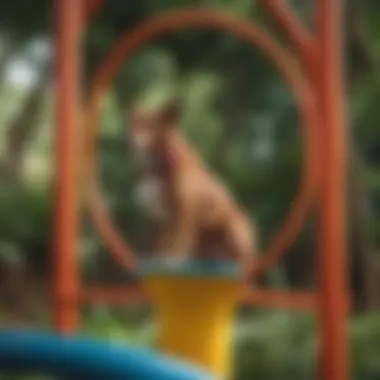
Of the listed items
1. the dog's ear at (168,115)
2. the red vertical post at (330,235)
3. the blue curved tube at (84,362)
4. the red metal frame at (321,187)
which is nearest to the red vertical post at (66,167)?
the red metal frame at (321,187)

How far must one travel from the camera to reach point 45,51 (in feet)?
5.02

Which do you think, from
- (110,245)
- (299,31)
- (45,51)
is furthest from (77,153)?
(45,51)

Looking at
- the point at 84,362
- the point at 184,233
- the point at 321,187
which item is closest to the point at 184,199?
the point at 184,233

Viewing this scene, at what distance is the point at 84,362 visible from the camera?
45cm

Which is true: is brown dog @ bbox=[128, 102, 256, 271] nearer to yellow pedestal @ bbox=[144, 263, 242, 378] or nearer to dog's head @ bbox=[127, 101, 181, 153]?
dog's head @ bbox=[127, 101, 181, 153]

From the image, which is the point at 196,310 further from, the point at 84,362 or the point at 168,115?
the point at 84,362

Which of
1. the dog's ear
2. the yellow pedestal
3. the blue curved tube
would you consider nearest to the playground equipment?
the yellow pedestal

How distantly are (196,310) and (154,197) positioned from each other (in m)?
0.28

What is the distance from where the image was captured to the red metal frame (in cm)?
104

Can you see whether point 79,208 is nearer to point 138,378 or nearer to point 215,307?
point 215,307

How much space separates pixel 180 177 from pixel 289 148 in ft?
Result: 1.02

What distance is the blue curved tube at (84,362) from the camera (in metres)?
0.43

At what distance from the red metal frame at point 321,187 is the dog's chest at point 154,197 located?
91 mm

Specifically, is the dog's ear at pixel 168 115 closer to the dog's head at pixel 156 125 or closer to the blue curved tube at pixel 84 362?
the dog's head at pixel 156 125
